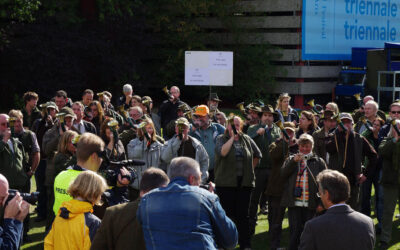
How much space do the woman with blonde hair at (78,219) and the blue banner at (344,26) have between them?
31.0 meters

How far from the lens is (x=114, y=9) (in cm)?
2956

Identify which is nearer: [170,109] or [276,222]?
[276,222]

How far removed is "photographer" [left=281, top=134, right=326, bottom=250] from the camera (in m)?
7.79

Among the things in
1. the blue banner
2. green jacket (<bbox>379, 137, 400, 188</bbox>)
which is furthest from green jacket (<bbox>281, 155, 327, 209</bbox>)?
the blue banner

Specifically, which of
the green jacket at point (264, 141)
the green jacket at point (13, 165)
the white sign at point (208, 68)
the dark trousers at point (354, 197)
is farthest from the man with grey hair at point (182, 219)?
the white sign at point (208, 68)

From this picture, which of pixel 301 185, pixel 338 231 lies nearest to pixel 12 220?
pixel 338 231

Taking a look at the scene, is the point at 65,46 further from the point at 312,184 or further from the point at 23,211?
the point at 23,211

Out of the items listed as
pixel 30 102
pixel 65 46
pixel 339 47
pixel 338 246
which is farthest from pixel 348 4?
pixel 338 246

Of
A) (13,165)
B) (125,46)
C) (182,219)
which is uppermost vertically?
(125,46)

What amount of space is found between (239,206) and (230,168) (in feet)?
1.92

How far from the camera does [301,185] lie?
7.87m

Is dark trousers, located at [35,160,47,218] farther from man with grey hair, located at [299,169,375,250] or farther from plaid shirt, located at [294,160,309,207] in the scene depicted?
man with grey hair, located at [299,169,375,250]

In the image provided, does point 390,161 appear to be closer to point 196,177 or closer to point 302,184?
point 302,184

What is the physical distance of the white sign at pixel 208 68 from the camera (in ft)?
52.0
